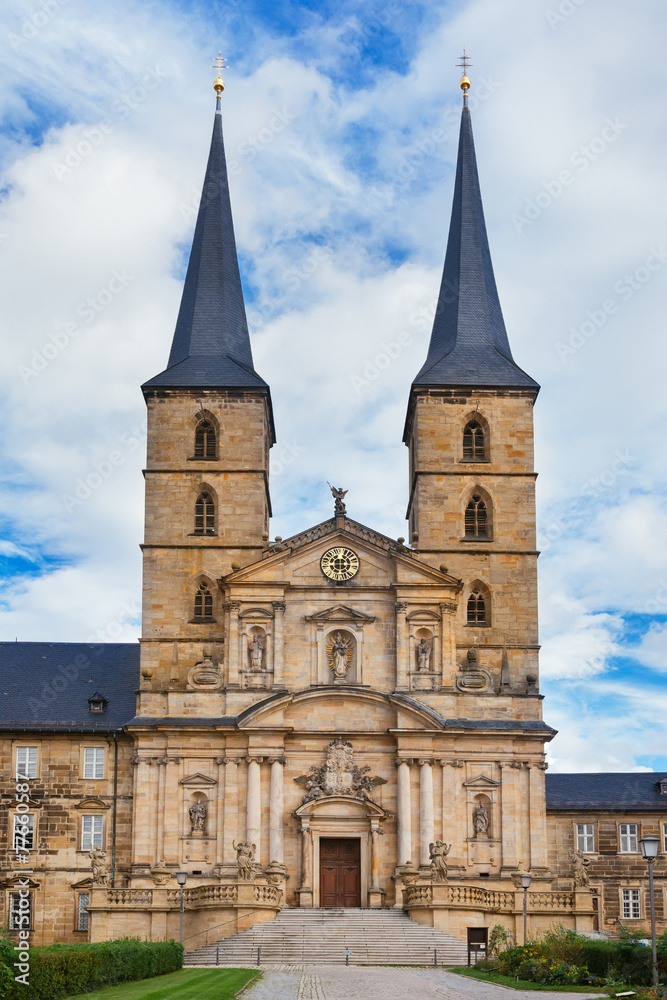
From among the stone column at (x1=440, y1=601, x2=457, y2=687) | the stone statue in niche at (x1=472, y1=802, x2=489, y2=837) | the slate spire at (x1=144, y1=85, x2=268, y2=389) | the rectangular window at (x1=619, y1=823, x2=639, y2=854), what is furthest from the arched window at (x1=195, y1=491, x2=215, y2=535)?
the rectangular window at (x1=619, y1=823, x2=639, y2=854)

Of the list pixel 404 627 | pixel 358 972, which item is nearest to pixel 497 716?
pixel 404 627

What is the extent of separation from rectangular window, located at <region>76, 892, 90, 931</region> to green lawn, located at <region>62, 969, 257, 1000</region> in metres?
16.4

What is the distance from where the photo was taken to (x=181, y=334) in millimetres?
60562

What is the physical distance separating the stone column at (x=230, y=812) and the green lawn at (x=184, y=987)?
1423 cm

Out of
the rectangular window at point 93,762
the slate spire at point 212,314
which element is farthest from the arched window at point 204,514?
the rectangular window at point 93,762

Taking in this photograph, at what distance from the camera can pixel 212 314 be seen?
6031 centimetres

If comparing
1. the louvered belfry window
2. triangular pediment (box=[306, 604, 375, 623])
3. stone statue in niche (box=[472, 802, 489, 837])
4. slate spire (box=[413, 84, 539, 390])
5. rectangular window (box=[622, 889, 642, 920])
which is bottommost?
rectangular window (box=[622, 889, 642, 920])

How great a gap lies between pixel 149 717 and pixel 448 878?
12.9m

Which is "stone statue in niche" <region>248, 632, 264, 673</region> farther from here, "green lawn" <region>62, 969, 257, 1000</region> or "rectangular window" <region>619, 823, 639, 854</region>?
"rectangular window" <region>619, 823, 639, 854</region>

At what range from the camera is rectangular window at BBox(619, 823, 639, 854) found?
58812mm

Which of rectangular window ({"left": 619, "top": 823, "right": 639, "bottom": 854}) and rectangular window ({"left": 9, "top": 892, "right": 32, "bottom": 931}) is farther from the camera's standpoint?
rectangular window ({"left": 619, "top": 823, "right": 639, "bottom": 854})

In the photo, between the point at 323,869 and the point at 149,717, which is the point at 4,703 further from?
the point at 323,869

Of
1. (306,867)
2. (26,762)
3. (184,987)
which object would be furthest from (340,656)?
(184,987)

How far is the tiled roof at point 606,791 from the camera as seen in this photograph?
59031 mm
